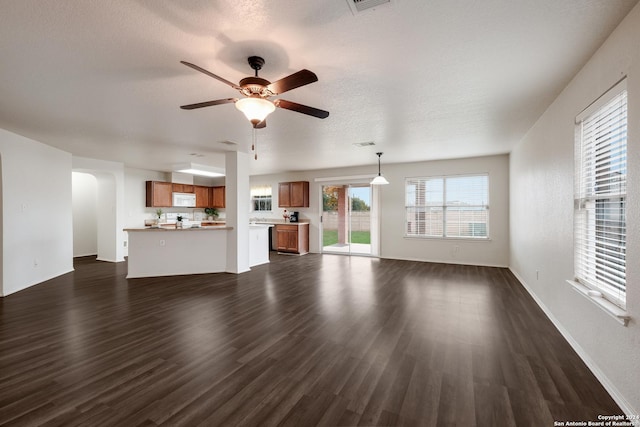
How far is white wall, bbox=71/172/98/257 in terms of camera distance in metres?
7.65

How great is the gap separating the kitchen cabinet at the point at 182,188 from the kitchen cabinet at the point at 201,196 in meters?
0.18

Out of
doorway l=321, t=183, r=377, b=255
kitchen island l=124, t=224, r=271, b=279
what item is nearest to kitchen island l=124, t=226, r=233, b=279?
kitchen island l=124, t=224, r=271, b=279

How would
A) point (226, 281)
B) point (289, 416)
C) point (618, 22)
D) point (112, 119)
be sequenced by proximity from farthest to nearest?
1. point (226, 281)
2. point (112, 119)
3. point (618, 22)
4. point (289, 416)

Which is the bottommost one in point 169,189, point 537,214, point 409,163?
point 537,214

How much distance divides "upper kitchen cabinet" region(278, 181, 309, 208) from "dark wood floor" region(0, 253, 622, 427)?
4.29 meters

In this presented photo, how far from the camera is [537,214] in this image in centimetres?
376

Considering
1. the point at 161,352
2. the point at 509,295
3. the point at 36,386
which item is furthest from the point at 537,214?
the point at 36,386

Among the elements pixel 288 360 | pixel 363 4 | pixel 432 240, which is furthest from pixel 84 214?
pixel 432 240

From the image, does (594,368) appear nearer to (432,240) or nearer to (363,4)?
(363,4)

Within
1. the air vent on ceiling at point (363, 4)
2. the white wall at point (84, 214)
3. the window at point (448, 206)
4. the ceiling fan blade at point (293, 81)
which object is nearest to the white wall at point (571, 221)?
the window at point (448, 206)

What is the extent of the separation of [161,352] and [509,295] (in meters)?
4.60

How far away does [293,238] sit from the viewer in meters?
8.21

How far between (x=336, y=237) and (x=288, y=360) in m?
6.24

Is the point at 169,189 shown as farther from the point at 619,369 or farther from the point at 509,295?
the point at 619,369
